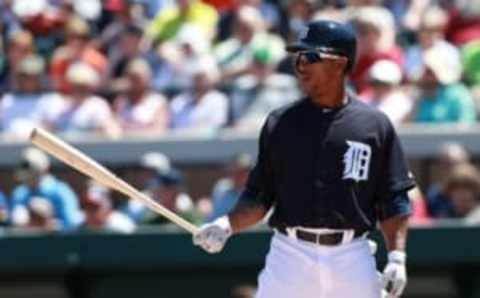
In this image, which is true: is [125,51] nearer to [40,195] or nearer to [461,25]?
[40,195]

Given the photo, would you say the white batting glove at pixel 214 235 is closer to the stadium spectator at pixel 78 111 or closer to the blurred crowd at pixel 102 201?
the blurred crowd at pixel 102 201

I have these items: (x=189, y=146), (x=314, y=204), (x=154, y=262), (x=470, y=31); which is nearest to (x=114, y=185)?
(x=314, y=204)

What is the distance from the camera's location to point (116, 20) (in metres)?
12.8

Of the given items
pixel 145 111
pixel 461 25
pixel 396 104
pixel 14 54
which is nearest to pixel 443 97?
pixel 396 104

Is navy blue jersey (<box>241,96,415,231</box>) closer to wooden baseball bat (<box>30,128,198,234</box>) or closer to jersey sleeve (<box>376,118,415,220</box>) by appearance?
jersey sleeve (<box>376,118,415,220</box>)

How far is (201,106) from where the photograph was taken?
11.6 m

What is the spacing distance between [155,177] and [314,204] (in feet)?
14.6

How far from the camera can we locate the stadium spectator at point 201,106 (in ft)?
37.7

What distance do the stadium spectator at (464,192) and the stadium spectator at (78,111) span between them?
9.12 feet

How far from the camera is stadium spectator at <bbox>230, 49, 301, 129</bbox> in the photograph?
11438 millimetres

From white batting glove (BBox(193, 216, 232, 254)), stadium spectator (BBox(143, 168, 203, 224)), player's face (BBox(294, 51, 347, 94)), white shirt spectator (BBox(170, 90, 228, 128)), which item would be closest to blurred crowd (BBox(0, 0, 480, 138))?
white shirt spectator (BBox(170, 90, 228, 128))

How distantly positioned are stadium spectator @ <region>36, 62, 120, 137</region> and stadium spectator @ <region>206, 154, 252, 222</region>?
1.30 meters

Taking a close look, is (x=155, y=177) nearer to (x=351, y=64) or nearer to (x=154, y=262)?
(x=154, y=262)

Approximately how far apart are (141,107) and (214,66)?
2.17 feet
